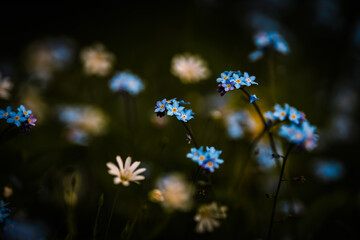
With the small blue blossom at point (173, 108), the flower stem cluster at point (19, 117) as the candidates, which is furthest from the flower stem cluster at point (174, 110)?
the flower stem cluster at point (19, 117)

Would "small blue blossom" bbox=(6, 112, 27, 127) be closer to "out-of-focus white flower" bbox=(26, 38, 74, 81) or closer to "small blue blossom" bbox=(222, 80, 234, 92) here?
"small blue blossom" bbox=(222, 80, 234, 92)

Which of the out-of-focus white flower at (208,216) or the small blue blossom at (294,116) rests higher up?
the small blue blossom at (294,116)

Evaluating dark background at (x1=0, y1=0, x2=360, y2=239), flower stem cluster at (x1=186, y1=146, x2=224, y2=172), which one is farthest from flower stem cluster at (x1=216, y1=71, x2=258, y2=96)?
dark background at (x1=0, y1=0, x2=360, y2=239)

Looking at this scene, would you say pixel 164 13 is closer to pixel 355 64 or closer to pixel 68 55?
pixel 68 55

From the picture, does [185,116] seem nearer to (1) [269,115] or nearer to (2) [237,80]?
(2) [237,80]

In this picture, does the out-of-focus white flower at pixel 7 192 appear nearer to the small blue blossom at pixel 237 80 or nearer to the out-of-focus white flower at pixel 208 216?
the out-of-focus white flower at pixel 208 216

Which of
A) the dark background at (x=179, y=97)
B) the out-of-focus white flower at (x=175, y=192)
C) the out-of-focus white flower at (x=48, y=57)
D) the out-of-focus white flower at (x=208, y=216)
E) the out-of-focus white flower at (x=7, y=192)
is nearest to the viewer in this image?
the out-of-focus white flower at (x=7, y=192)

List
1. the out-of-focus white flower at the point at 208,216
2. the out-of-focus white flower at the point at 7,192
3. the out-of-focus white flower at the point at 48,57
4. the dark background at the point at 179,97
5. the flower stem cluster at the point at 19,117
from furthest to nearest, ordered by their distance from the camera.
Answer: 1. the out-of-focus white flower at the point at 48,57
2. the dark background at the point at 179,97
3. the out-of-focus white flower at the point at 208,216
4. the out-of-focus white flower at the point at 7,192
5. the flower stem cluster at the point at 19,117

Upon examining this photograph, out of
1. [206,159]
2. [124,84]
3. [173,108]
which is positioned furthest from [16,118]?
[124,84]
